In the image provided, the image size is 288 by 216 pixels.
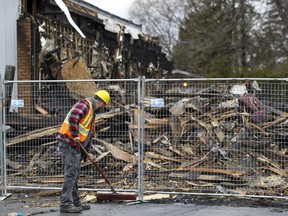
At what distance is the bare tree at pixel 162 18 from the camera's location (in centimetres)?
5650

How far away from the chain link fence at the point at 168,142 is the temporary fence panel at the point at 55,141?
19mm

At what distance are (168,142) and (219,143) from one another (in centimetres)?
91

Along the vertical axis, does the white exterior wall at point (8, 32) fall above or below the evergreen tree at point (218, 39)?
below

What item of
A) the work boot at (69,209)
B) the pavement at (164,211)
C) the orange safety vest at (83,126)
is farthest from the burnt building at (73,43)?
the work boot at (69,209)

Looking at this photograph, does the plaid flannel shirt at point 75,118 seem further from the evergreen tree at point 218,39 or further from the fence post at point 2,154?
the evergreen tree at point 218,39

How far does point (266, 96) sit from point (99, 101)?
301cm

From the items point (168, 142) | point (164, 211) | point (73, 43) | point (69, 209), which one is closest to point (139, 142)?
point (168, 142)

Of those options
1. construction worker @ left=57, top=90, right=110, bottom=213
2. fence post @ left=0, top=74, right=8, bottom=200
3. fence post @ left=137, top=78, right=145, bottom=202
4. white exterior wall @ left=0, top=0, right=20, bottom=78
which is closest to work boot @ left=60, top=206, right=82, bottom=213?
construction worker @ left=57, top=90, right=110, bottom=213

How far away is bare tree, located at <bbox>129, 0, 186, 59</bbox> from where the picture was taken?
185ft

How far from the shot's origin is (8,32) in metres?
12.4

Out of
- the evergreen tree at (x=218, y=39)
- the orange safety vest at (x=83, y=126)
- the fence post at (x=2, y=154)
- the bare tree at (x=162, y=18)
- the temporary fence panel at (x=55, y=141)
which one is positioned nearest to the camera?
the orange safety vest at (x=83, y=126)

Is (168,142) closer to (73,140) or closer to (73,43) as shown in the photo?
(73,140)

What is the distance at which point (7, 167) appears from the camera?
9.61m

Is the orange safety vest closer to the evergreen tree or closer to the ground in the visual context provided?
the ground
